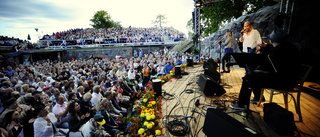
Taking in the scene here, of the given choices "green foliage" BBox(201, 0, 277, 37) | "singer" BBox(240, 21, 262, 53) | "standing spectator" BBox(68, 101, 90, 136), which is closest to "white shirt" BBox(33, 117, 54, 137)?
"standing spectator" BBox(68, 101, 90, 136)

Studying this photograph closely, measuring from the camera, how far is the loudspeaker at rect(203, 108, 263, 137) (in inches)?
50.6

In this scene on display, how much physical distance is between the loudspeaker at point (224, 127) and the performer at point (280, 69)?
102 centimetres

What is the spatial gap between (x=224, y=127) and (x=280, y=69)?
4.67ft

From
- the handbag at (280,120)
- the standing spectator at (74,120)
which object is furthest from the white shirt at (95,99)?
the handbag at (280,120)

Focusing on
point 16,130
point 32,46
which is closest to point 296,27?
point 16,130

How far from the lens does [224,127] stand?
1513mm

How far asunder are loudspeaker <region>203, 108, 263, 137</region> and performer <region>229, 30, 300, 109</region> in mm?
1019

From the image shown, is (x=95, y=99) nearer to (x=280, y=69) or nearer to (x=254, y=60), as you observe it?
(x=254, y=60)

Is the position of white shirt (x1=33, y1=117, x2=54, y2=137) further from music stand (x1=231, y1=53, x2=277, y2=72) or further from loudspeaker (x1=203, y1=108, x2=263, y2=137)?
music stand (x1=231, y1=53, x2=277, y2=72)

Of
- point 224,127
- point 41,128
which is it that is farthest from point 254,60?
point 41,128

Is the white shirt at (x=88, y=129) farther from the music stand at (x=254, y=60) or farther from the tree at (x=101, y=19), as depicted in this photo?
the tree at (x=101, y=19)

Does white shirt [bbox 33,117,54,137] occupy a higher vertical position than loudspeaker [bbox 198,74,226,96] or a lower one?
lower

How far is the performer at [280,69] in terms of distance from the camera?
1.95 meters

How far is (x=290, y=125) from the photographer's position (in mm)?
1804
